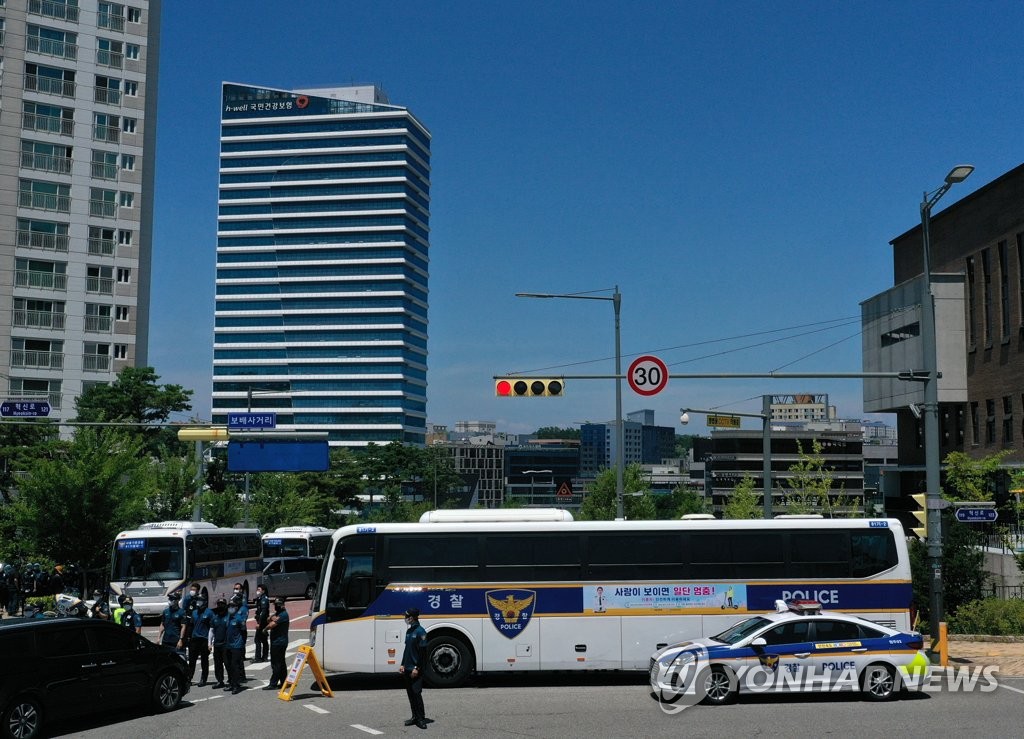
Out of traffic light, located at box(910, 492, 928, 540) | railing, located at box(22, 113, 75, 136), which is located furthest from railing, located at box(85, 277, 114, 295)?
traffic light, located at box(910, 492, 928, 540)

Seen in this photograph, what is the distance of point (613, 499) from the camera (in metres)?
66.0

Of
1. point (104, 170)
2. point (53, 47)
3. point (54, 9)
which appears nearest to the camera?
point (53, 47)

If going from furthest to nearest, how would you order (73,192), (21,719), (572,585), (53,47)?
(73,192) < (53,47) < (572,585) < (21,719)

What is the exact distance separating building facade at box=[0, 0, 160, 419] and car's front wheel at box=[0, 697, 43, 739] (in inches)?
2082

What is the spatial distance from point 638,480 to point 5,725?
191 feet

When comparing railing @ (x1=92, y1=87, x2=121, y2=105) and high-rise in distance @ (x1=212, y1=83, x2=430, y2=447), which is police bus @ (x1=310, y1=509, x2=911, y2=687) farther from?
high-rise in distance @ (x1=212, y1=83, x2=430, y2=447)

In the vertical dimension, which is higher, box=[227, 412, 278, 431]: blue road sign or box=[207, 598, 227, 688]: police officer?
box=[227, 412, 278, 431]: blue road sign

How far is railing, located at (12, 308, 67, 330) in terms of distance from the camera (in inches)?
2505

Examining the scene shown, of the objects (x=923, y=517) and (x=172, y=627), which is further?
(x=923, y=517)

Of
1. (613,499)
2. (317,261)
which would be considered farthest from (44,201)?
(317,261)

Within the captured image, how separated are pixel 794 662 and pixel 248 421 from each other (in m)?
29.7

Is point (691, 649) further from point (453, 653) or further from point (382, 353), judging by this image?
point (382, 353)

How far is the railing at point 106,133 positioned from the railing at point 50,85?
263 centimetres

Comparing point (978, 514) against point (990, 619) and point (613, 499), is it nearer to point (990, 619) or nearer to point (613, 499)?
point (990, 619)
